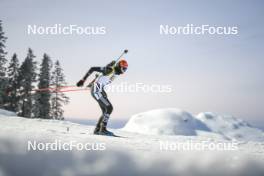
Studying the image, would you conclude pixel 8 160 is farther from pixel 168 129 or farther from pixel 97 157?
pixel 168 129

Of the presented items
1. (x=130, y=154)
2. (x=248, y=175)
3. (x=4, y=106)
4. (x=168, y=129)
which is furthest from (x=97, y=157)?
(x=168, y=129)

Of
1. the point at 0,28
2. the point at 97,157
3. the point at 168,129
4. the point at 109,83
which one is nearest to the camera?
the point at 97,157

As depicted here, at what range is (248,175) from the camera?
5.36 metres

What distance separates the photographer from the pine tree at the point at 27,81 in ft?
152

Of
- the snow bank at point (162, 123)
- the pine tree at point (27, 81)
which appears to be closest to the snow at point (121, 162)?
the pine tree at point (27, 81)

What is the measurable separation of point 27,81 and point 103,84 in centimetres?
4071

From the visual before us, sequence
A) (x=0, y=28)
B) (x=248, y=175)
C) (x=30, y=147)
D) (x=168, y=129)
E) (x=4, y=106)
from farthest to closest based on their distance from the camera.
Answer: (x=168, y=129) → (x=4, y=106) → (x=0, y=28) → (x=30, y=147) → (x=248, y=175)

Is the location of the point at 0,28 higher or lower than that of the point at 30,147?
higher

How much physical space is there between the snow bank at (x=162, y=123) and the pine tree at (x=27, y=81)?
10502cm

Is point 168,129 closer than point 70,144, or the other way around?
point 70,144

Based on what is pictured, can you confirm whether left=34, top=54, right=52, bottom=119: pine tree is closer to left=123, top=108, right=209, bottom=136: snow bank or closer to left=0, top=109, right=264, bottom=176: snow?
left=0, top=109, right=264, bottom=176: snow

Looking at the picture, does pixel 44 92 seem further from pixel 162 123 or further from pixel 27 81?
pixel 162 123

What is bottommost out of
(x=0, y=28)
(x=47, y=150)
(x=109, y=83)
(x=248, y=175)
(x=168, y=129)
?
(x=168, y=129)

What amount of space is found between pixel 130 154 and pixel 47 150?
1624 millimetres
